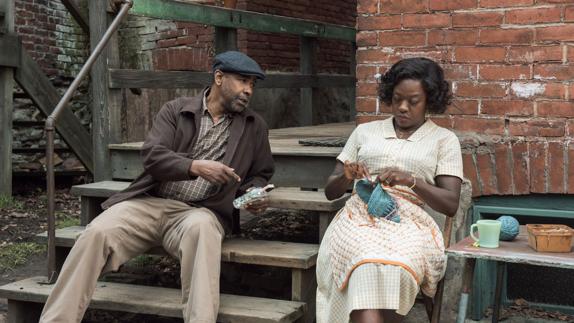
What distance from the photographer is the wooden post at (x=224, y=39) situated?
6.24 meters

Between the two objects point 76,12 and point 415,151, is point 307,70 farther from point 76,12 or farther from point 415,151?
point 415,151

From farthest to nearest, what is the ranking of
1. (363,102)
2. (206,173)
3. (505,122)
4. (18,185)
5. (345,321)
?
(18,185) < (363,102) < (505,122) < (206,173) < (345,321)

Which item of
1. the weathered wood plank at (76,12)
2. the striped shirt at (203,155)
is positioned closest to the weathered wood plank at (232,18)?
the striped shirt at (203,155)

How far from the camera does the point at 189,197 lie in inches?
160

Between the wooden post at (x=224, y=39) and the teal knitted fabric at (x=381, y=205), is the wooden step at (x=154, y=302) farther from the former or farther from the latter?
the wooden post at (x=224, y=39)

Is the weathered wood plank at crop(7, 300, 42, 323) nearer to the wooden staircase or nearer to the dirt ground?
the wooden staircase

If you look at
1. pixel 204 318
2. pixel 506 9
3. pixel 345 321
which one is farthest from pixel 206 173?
pixel 506 9

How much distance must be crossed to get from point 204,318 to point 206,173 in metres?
0.71

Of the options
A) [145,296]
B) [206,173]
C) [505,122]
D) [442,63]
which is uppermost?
[442,63]

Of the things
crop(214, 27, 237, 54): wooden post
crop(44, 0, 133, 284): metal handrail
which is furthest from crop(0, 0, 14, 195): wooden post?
crop(44, 0, 133, 284): metal handrail

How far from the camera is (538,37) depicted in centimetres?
394

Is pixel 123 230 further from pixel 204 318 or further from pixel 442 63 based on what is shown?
pixel 442 63

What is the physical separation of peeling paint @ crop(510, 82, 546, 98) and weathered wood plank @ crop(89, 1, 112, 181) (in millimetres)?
2464

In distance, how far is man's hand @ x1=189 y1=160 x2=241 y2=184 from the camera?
377 centimetres
